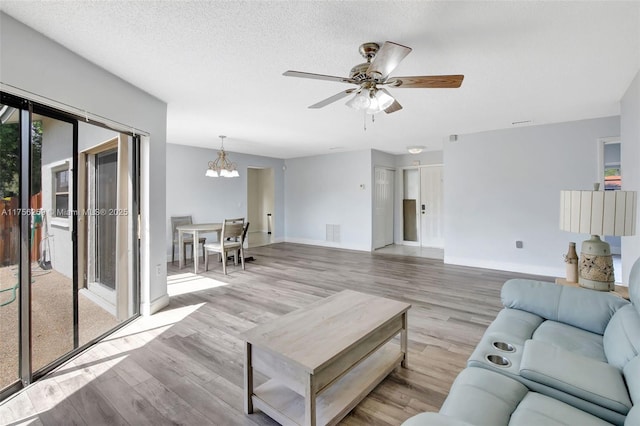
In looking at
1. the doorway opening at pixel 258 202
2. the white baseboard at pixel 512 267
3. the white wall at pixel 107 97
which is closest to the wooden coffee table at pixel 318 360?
the white wall at pixel 107 97

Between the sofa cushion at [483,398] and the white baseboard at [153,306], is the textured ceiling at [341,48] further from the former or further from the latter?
the white baseboard at [153,306]

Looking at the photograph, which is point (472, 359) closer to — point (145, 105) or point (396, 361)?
point (396, 361)

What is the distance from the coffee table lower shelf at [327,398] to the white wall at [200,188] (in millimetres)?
4912

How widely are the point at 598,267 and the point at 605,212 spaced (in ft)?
1.46

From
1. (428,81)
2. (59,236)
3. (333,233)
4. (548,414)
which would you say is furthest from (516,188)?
(59,236)

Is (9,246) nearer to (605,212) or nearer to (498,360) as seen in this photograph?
(498,360)

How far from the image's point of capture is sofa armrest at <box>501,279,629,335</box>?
5.85 ft

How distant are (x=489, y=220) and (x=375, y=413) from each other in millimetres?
4458

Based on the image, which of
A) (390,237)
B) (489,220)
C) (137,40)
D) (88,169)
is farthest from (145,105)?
(390,237)

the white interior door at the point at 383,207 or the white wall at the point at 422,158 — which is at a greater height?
the white wall at the point at 422,158

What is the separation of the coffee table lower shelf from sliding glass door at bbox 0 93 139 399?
1714 mm

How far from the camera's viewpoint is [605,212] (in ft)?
6.62

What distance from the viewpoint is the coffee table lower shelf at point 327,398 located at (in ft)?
5.35

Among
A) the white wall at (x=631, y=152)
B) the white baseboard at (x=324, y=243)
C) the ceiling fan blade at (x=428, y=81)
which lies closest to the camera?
the ceiling fan blade at (x=428, y=81)
